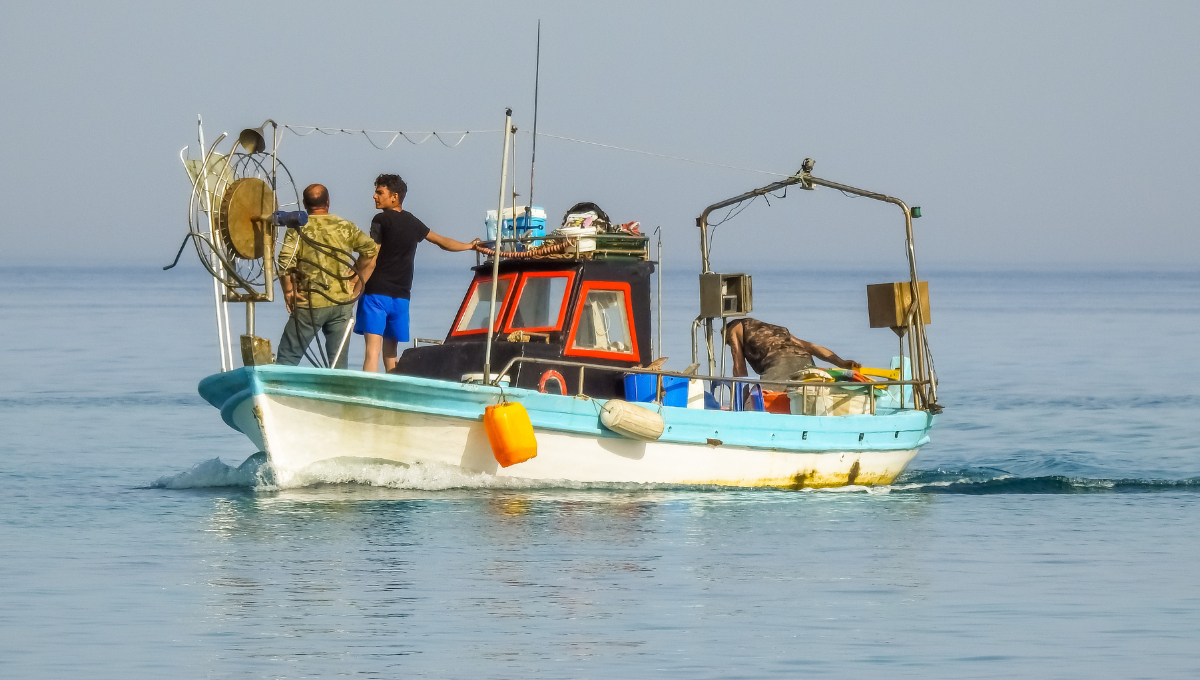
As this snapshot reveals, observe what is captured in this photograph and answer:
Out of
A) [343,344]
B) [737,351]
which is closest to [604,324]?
[737,351]

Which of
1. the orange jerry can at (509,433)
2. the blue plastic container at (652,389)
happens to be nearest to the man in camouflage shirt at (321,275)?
the orange jerry can at (509,433)

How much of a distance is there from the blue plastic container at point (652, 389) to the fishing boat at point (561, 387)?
1cm

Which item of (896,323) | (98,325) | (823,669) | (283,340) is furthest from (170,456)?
(98,325)

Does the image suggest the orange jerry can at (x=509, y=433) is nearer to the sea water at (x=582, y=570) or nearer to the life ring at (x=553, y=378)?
the sea water at (x=582, y=570)

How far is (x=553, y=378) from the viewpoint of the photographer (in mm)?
14289

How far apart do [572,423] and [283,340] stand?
2.60 meters

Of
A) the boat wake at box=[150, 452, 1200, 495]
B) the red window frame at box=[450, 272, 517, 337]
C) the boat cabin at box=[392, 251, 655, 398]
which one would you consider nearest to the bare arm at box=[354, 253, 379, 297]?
the boat cabin at box=[392, 251, 655, 398]

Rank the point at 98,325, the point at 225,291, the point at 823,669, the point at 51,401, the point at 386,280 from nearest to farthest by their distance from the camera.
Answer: the point at 823,669, the point at 225,291, the point at 386,280, the point at 51,401, the point at 98,325

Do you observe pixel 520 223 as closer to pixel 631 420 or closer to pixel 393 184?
pixel 393 184

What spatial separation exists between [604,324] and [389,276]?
2024 mm

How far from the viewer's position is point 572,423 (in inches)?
549

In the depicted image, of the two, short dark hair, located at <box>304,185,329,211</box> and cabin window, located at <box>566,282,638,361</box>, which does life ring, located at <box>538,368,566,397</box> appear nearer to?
cabin window, located at <box>566,282,638,361</box>

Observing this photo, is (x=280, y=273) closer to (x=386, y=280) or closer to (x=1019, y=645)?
(x=386, y=280)

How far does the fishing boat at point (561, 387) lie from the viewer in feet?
43.8
